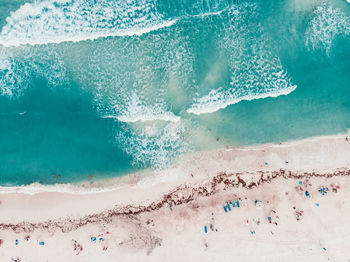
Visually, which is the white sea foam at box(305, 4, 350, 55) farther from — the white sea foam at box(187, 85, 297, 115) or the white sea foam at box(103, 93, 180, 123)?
the white sea foam at box(103, 93, 180, 123)

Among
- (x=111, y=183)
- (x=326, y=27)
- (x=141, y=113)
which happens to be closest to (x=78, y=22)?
(x=141, y=113)

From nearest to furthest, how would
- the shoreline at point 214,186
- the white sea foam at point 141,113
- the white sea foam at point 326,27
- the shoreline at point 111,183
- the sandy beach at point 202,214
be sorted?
the sandy beach at point 202,214 < the shoreline at point 214,186 < the shoreline at point 111,183 < the white sea foam at point 141,113 < the white sea foam at point 326,27

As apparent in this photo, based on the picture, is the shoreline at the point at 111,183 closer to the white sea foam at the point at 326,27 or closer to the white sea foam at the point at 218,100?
the white sea foam at the point at 218,100

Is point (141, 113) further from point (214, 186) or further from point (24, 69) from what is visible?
point (24, 69)

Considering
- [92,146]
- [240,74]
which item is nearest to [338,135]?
[240,74]

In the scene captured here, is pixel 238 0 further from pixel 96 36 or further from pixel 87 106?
pixel 87 106

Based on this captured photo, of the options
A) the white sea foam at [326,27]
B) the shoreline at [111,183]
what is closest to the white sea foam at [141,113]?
the shoreline at [111,183]

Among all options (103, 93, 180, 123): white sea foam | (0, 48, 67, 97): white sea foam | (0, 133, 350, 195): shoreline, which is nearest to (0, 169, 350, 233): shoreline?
(0, 133, 350, 195): shoreline
